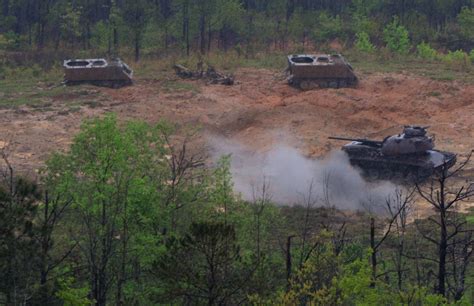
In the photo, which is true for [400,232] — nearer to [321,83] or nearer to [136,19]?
[321,83]

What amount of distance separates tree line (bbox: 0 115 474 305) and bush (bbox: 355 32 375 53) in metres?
31.7

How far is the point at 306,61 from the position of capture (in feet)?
167

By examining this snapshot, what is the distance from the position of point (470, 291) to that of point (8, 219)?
1352 cm

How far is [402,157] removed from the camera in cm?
3531

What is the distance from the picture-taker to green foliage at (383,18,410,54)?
60.9 m

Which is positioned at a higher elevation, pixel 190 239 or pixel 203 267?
pixel 190 239

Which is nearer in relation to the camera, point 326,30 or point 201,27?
point 201,27

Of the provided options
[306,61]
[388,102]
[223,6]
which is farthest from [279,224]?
[223,6]

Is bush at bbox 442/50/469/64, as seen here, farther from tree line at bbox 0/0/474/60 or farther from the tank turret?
the tank turret

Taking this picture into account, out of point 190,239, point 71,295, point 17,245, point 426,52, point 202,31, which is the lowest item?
point 426,52

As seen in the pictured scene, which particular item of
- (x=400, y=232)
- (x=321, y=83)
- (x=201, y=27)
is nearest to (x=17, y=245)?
(x=400, y=232)

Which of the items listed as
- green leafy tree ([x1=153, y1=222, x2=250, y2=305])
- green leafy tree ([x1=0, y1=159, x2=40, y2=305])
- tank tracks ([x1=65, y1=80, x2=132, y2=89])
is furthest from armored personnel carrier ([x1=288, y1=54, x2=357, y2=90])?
green leafy tree ([x1=0, y1=159, x2=40, y2=305])

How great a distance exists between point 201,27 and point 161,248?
143 ft

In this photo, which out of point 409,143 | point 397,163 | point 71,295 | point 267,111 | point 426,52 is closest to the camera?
point 71,295
